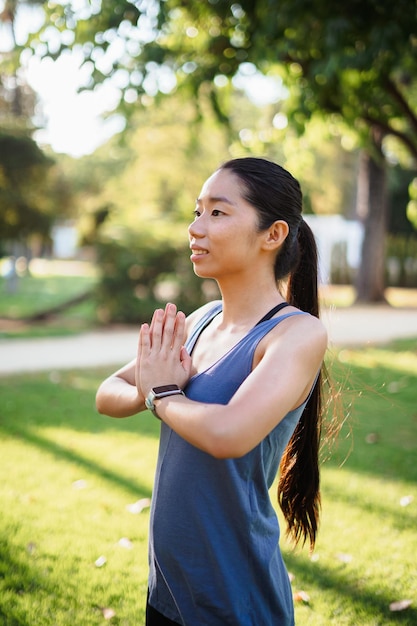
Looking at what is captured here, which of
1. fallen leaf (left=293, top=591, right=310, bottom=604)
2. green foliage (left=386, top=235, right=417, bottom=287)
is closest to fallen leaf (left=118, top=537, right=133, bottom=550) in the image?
fallen leaf (left=293, top=591, right=310, bottom=604)

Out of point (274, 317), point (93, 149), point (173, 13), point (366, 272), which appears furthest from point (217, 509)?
point (93, 149)

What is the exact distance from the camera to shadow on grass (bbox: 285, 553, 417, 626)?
10.7 ft

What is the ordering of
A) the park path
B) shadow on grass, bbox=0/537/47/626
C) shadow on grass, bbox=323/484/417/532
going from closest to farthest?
shadow on grass, bbox=0/537/47/626 → shadow on grass, bbox=323/484/417/532 → the park path

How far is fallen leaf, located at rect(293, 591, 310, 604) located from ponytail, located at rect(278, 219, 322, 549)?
1045 mm

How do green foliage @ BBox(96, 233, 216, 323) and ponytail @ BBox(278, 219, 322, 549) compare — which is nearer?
ponytail @ BBox(278, 219, 322, 549)

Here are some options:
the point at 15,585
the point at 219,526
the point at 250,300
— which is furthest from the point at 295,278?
the point at 15,585

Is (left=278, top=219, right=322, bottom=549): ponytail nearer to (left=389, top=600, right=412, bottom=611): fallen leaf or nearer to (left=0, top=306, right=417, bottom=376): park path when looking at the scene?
(left=389, top=600, right=412, bottom=611): fallen leaf

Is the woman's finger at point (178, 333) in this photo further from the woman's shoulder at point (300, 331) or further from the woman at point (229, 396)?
the woman's shoulder at point (300, 331)

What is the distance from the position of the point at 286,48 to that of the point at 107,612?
18.9 feet

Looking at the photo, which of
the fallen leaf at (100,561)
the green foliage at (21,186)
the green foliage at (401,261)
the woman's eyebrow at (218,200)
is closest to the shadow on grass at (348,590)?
the fallen leaf at (100,561)

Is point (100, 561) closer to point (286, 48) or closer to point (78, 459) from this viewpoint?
point (78, 459)

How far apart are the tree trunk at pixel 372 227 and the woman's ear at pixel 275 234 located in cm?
1534

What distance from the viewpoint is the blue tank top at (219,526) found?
1.82 meters

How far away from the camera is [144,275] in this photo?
42.1 feet
